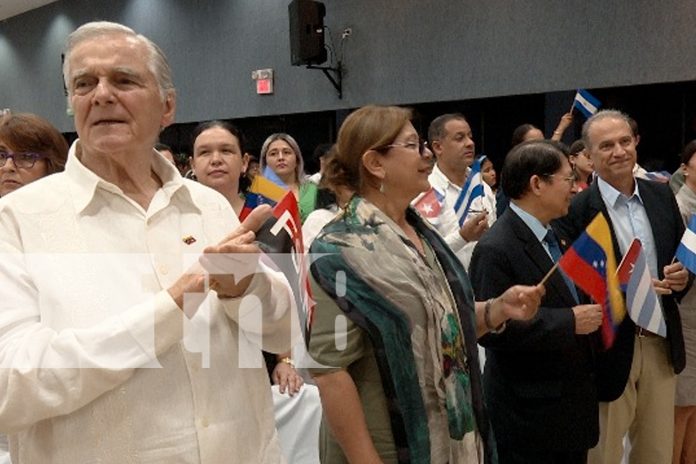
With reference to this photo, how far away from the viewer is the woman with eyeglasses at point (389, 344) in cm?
160

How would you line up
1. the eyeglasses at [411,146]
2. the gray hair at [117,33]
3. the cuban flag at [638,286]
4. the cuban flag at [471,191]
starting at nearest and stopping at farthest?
the gray hair at [117,33] → the eyeglasses at [411,146] → the cuban flag at [638,286] → the cuban flag at [471,191]

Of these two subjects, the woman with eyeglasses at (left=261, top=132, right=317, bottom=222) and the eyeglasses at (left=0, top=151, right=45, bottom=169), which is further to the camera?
the woman with eyeglasses at (left=261, top=132, right=317, bottom=222)

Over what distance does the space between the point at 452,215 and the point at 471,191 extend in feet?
0.96

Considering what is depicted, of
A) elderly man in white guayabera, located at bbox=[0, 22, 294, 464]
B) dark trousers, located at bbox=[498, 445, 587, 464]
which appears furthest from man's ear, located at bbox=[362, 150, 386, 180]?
dark trousers, located at bbox=[498, 445, 587, 464]

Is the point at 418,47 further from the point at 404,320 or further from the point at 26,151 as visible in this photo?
the point at 404,320

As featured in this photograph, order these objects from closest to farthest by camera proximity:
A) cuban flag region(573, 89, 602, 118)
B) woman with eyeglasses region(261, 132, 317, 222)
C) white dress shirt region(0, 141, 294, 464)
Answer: white dress shirt region(0, 141, 294, 464), woman with eyeglasses region(261, 132, 317, 222), cuban flag region(573, 89, 602, 118)

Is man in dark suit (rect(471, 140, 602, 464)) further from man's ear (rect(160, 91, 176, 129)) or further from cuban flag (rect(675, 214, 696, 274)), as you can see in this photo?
man's ear (rect(160, 91, 176, 129))

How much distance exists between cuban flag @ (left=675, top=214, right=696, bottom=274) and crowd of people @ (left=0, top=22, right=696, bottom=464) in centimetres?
6

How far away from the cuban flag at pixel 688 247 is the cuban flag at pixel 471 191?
0.93 m

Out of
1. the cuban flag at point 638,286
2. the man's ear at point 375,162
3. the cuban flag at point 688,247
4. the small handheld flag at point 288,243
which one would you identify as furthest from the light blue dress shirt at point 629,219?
the small handheld flag at point 288,243

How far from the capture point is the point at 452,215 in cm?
360

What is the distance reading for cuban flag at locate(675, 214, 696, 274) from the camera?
2627 mm

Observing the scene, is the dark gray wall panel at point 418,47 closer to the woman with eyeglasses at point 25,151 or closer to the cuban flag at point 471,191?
the cuban flag at point 471,191

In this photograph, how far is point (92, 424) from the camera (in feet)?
3.85
